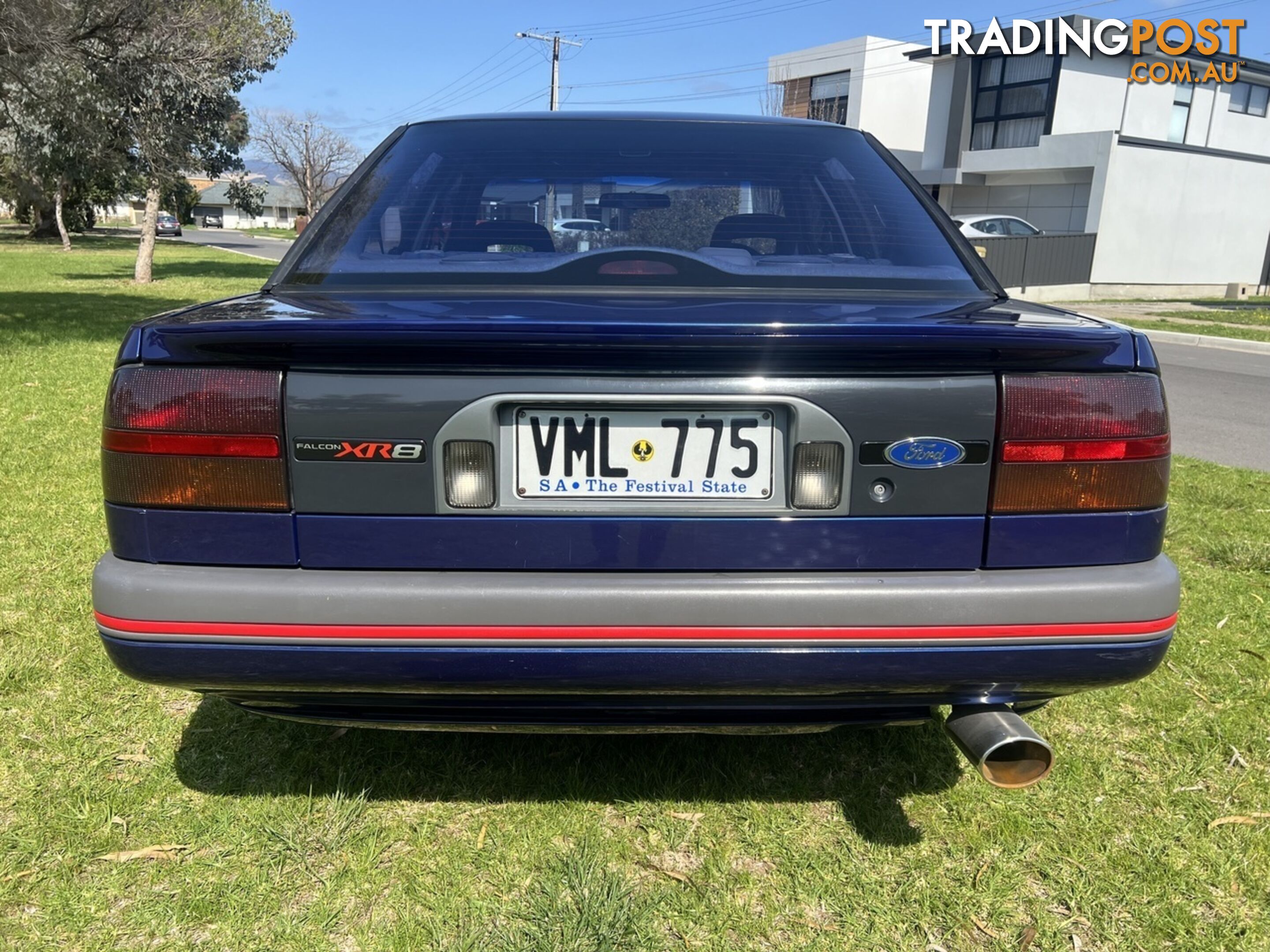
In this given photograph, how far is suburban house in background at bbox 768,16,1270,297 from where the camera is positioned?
22.7m

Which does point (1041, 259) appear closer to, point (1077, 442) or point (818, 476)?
point (1077, 442)

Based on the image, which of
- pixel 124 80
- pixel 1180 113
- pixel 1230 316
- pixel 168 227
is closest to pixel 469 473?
pixel 124 80

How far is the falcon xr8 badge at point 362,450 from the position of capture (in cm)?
167

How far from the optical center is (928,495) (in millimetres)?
1715

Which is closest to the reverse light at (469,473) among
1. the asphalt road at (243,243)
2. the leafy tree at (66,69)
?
the leafy tree at (66,69)

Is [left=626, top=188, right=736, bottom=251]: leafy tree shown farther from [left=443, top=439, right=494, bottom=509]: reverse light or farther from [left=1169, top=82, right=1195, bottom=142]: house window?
[left=1169, top=82, right=1195, bottom=142]: house window

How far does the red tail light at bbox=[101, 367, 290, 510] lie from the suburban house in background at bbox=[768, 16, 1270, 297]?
19.9 m

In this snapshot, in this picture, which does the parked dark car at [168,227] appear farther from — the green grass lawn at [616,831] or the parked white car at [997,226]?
the green grass lawn at [616,831]

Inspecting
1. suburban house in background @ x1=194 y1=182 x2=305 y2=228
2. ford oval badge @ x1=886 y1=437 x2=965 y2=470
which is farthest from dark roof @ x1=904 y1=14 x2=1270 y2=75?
suburban house in background @ x1=194 y1=182 x2=305 y2=228

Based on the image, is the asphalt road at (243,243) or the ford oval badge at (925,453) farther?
the asphalt road at (243,243)

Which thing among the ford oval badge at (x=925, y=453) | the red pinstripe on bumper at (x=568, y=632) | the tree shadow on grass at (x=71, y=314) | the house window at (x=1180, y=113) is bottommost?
the tree shadow on grass at (x=71, y=314)

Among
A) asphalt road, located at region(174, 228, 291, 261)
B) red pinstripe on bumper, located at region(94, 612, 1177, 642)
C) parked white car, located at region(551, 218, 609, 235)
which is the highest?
parked white car, located at region(551, 218, 609, 235)

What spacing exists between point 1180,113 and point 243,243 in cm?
4073

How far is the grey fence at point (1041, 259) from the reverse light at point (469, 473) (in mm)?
19096
